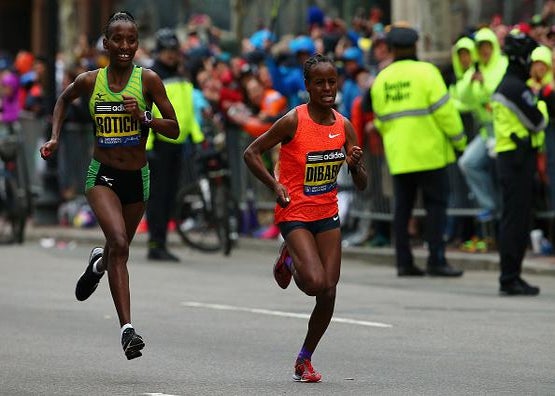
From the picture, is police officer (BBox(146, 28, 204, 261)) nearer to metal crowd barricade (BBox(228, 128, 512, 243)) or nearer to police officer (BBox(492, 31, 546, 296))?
metal crowd barricade (BBox(228, 128, 512, 243))

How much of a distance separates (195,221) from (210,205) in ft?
1.58

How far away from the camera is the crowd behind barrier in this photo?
18.6 meters

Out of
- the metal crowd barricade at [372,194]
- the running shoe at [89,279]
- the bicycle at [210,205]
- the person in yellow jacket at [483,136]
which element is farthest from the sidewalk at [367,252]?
the running shoe at [89,279]

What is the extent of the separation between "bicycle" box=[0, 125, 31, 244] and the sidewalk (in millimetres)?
816

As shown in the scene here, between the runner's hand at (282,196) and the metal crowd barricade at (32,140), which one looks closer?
the runner's hand at (282,196)

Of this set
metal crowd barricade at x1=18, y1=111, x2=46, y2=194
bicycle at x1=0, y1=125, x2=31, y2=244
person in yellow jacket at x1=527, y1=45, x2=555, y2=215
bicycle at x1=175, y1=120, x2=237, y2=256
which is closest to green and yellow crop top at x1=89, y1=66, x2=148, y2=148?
person in yellow jacket at x1=527, y1=45, x2=555, y2=215

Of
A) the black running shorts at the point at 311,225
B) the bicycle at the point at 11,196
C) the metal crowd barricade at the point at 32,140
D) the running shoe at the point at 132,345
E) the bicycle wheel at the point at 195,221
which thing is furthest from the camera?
the metal crowd barricade at the point at 32,140

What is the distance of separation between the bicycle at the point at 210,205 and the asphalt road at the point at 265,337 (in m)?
2.01

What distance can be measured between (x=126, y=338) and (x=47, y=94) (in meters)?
14.3

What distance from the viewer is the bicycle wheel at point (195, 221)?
1976 cm

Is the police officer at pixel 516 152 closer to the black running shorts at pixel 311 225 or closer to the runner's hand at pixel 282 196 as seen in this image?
the black running shorts at pixel 311 225

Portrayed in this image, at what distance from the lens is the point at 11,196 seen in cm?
2105

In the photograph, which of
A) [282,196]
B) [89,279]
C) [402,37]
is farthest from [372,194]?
[282,196]

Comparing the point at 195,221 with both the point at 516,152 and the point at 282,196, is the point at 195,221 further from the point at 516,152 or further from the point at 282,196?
the point at 282,196
